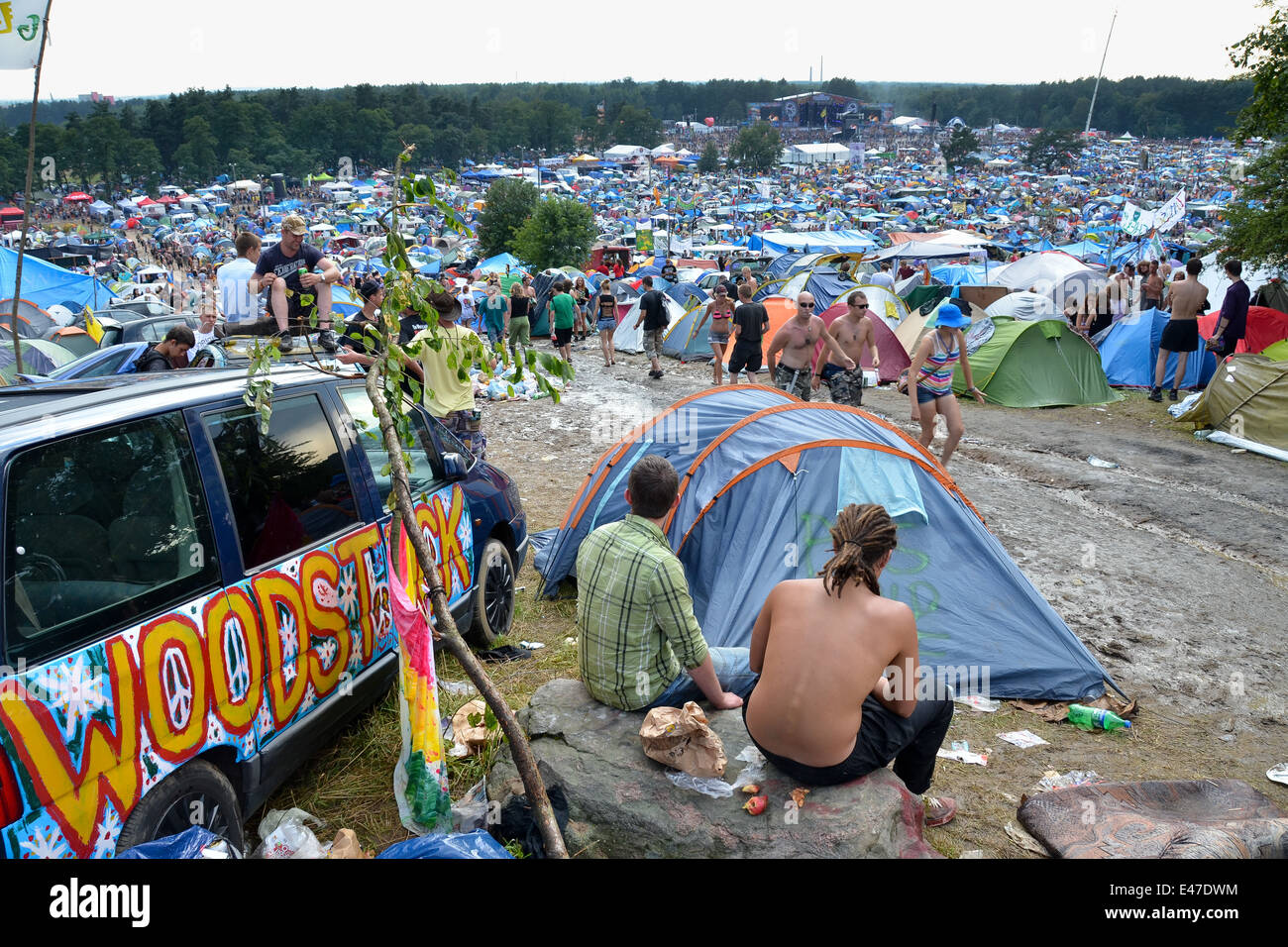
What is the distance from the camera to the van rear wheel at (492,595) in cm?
466

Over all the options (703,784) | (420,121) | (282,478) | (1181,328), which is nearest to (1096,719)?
(703,784)

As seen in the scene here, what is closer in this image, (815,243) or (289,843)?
(289,843)

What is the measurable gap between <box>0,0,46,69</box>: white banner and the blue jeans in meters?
6.17

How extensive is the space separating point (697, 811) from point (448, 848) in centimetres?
85

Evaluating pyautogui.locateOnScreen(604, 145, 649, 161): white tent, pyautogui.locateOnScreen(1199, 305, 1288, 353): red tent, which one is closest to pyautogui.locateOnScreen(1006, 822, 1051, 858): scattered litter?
pyautogui.locateOnScreen(1199, 305, 1288, 353): red tent

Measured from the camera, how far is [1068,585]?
5.91 m

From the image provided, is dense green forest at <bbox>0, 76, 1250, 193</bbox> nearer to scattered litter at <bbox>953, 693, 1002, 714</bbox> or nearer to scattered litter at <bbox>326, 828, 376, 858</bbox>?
scattered litter at <bbox>953, 693, 1002, 714</bbox>

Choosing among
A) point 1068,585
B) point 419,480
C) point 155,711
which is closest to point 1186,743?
point 1068,585

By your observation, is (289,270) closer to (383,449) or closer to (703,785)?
(383,449)

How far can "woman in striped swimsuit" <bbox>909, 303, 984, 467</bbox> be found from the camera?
7.56m

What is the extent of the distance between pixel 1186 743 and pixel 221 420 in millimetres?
4376

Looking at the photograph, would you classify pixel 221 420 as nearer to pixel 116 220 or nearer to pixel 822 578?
pixel 822 578

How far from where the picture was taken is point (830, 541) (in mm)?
4957

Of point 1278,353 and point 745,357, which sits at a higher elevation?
point 1278,353
